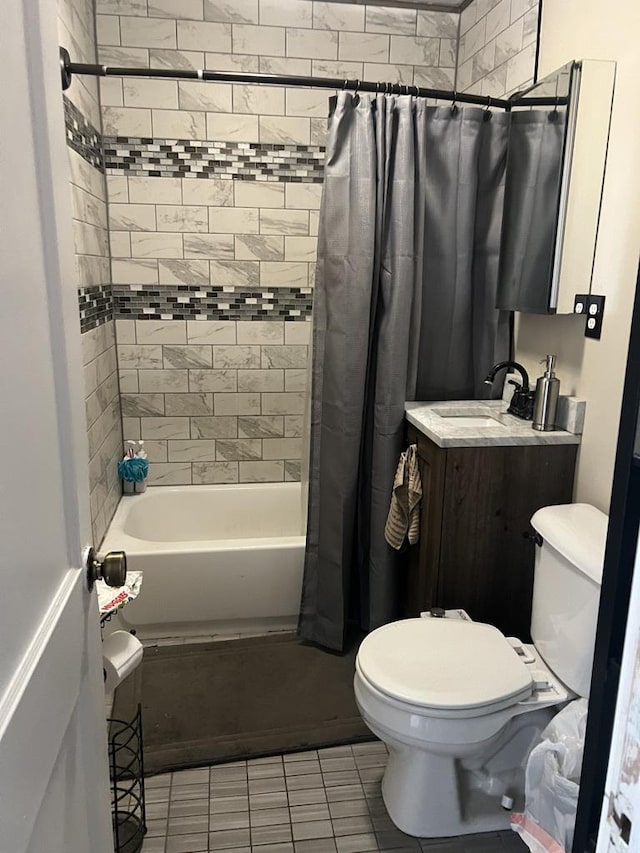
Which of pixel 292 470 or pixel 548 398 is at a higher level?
pixel 548 398

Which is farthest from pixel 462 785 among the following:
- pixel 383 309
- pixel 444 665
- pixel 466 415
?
pixel 383 309

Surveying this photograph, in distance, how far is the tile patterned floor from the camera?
178 centimetres

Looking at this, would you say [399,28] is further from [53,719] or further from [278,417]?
[53,719]

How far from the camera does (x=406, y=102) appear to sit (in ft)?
7.47

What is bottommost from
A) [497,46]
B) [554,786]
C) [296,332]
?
[554,786]

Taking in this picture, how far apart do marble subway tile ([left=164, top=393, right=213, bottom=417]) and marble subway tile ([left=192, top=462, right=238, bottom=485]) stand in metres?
0.27

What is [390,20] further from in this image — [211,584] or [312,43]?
[211,584]

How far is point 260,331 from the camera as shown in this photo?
3.21m

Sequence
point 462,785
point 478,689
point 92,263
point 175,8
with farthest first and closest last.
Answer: point 175,8 < point 92,263 < point 462,785 < point 478,689

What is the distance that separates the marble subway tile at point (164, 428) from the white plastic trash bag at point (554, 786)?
2.19m

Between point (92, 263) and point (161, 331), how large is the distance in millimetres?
562

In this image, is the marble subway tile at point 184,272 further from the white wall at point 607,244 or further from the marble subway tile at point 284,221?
the white wall at point 607,244

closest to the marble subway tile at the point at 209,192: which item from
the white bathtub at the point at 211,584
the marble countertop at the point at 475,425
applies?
the marble countertop at the point at 475,425

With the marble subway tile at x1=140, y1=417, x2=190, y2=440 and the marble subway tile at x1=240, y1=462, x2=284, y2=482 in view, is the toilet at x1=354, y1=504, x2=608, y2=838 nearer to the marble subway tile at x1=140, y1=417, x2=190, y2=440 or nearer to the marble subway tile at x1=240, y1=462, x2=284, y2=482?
the marble subway tile at x1=240, y1=462, x2=284, y2=482
